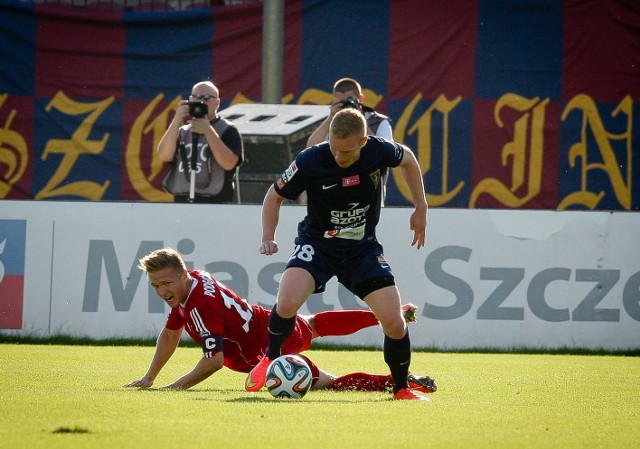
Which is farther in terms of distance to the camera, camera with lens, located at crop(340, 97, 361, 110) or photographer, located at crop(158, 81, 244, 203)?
photographer, located at crop(158, 81, 244, 203)

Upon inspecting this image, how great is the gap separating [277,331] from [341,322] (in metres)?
1.01

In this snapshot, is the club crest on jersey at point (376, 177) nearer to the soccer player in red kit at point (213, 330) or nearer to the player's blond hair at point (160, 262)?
the soccer player in red kit at point (213, 330)

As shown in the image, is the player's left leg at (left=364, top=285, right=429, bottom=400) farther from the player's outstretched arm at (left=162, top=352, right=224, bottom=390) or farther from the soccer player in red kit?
the player's outstretched arm at (left=162, top=352, right=224, bottom=390)

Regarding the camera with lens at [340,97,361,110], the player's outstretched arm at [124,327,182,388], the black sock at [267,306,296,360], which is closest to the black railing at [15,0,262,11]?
the camera with lens at [340,97,361,110]

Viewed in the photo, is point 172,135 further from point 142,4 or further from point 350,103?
point 142,4

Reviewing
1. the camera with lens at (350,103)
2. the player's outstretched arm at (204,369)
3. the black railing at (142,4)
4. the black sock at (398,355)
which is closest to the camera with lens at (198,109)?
the camera with lens at (350,103)

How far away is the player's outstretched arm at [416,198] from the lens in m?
6.74

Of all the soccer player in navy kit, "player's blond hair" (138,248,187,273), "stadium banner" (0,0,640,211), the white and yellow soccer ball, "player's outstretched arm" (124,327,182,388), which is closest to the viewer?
the white and yellow soccer ball

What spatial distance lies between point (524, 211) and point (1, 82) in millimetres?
7477

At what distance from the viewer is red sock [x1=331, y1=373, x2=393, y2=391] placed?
23.6ft

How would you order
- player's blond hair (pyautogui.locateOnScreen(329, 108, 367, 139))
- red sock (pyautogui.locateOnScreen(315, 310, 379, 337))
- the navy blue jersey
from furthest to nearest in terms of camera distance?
1. red sock (pyautogui.locateOnScreen(315, 310, 379, 337))
2. the navy blue jersey
3. player's blond hair (pyautogui.locateOnScreen(329, 108, 367, 139))

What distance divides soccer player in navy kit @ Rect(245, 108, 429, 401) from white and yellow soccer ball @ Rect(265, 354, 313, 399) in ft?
0.72

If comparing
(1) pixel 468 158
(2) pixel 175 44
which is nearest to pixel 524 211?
(1) pixel 468 158

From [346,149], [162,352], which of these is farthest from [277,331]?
[346,149]
